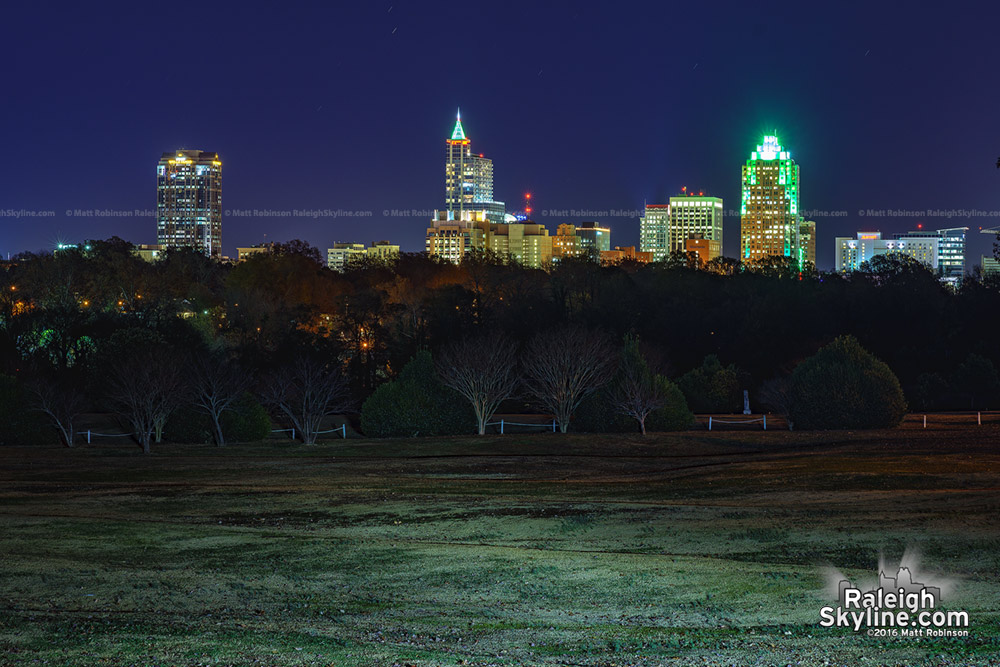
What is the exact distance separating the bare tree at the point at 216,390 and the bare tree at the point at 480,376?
9.70m

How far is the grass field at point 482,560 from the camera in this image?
1273 cm

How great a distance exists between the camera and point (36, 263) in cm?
9962

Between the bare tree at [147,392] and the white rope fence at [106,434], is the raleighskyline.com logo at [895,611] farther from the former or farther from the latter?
the white rope fence at [106,434]

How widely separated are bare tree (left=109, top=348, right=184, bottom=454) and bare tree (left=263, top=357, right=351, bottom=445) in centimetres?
469

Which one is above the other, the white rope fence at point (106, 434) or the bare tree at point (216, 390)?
the bare tree at point (216, 390)

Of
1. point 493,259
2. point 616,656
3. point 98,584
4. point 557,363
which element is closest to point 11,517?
point 98,584

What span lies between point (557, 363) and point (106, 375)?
22.5 meters

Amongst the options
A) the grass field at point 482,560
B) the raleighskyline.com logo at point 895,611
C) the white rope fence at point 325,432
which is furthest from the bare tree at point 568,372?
the raleighskyline.com logo at point 895,611

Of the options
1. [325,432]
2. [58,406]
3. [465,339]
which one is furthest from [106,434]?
[465,339]

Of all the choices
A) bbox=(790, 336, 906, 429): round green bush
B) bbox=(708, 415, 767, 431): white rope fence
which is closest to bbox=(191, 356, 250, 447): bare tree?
bbox=(708, 415, 767, 431): white rope fence

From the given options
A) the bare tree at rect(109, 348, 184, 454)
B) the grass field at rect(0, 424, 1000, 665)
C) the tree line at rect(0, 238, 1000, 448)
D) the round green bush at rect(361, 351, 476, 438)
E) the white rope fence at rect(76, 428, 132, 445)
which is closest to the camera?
the grass field at rect(0, 424, 1000, 665)

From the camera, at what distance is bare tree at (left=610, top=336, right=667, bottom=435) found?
1816 inches

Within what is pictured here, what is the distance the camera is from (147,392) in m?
42.9

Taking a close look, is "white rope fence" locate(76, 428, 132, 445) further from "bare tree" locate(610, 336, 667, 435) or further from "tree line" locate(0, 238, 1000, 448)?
"bare tree" locate(610, 336, 667, 435)
